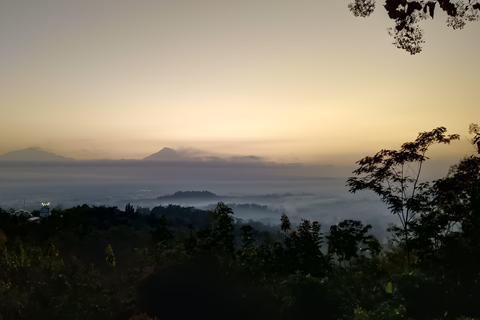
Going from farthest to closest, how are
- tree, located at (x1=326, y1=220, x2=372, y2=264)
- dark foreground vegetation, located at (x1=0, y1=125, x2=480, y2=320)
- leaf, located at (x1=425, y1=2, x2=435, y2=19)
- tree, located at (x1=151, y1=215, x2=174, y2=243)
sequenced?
tree, located at (x1=151, y1=215, x2=174, y2=243) → tree, located at (x1=326, y1=220, x2=372, y2=264) → dark foreground vegetation, located at (x1=0, y1=125, x2=480, y2=320) → leaf, located at (x1=425, y1=2, x2=435, y2=19)

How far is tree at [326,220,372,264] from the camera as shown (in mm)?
17594

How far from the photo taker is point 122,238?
61875mm

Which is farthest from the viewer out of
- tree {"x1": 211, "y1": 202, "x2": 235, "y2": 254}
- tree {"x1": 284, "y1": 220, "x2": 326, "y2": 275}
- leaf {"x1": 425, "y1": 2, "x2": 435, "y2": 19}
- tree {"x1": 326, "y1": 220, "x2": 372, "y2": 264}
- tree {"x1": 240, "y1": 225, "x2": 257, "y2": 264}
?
tree {"x1": 326, "y1": 220, "x2": 372, "y2": 264}

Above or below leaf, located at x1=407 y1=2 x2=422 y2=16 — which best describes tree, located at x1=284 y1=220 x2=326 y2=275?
below

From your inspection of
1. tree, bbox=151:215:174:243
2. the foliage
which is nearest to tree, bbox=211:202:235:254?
the foliage

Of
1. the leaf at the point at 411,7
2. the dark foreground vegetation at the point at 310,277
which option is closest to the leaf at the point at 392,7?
the leaf at the point at 411,7

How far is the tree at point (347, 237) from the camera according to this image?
693 inches

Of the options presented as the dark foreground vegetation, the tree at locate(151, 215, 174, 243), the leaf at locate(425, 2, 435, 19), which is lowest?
the tree at locate(151, 215, 174, 243)

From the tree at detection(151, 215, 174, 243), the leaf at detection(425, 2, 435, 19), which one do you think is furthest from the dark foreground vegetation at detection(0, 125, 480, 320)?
the tree at detection(151, 215, 174, 243)

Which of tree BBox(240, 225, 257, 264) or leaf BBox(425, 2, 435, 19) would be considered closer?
leaf BBox(425, 2, 435, 19)

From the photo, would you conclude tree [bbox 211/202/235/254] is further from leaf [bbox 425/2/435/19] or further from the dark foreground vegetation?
leaf [bbox 425/2/435/19]

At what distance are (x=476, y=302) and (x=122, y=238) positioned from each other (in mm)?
58790

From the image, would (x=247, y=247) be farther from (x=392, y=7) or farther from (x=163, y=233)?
(x=392, y=7)

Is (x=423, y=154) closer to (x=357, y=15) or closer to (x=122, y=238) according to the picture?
(x=357, y=15)
